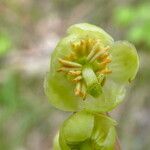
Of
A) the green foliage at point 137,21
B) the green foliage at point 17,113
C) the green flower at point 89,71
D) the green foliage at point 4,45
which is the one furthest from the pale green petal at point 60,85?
the green foliage at point 137,21

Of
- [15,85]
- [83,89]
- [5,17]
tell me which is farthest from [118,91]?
[5,17]

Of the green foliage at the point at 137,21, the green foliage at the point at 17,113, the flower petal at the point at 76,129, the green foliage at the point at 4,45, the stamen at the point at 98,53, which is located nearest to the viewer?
the flower petal at the point at 76,129

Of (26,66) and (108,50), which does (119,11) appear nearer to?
(26,66)

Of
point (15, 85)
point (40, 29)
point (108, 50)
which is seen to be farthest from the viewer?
point (40, 29)

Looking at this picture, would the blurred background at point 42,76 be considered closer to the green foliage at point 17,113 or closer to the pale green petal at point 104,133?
the green foliage at point 17,113

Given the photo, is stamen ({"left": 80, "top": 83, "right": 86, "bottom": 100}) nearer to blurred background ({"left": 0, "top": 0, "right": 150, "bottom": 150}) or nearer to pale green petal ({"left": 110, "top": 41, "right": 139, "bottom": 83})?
pale green petal ({"left": 110, "top": 41, "right": 139, "bottom": 83})

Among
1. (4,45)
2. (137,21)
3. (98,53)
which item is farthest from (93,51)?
(137,21)

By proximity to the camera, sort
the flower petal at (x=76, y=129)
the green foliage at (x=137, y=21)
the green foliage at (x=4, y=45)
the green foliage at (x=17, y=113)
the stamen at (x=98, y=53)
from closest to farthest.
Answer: the flower petal at (x=76, y=129) → the stamen at (x=98, y=53) → the green foliage at (x=17, y=113) → the green foliage at (x=4, y=45) → the green foliage at (x=137, y=21)

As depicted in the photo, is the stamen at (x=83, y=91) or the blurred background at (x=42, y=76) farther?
the blurred background at (x=42, y=76)
